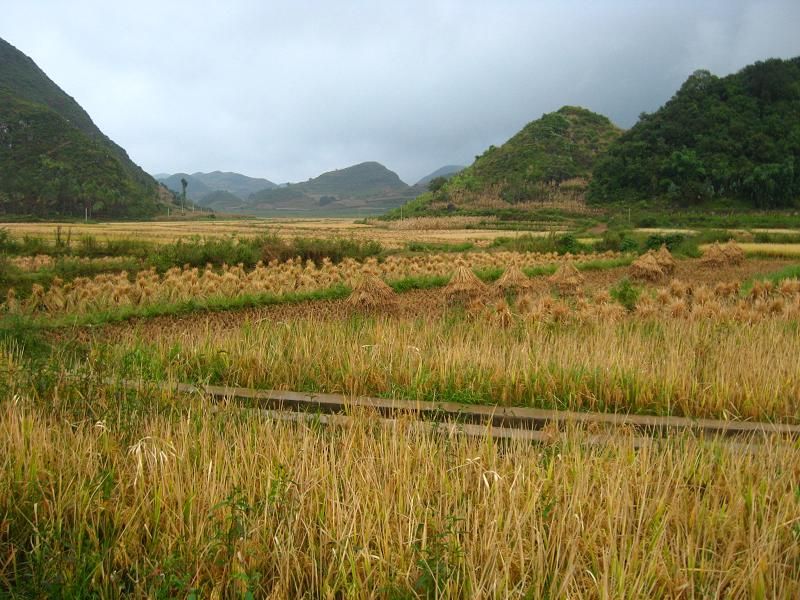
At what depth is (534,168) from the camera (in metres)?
65.1

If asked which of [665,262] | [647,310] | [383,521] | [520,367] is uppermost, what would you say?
[665,262]

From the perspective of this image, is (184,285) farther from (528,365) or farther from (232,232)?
(232,232)

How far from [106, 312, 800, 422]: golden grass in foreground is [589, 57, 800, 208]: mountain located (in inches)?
1918

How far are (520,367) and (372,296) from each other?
18.3ft

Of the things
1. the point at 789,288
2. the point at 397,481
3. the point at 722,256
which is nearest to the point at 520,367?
the point at 397,481

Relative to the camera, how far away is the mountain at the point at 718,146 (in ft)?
152

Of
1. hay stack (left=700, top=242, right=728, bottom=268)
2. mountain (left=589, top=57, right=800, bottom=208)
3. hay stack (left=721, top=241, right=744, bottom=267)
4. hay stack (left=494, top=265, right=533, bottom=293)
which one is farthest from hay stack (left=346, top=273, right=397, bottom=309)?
mountain (left=589, top=57, right=800, bottom=208)

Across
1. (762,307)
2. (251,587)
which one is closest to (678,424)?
(251,587)

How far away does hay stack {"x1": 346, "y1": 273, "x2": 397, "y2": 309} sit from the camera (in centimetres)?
997

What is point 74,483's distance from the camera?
2668 millimetres

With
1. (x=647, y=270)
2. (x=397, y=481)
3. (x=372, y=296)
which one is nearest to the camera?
(x=397, y=481)

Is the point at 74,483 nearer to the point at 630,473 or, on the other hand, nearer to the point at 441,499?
the point at 441,499

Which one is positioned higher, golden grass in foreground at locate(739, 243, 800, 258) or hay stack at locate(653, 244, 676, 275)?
golden grass in foreground at locate(739, 243, 800, 258)

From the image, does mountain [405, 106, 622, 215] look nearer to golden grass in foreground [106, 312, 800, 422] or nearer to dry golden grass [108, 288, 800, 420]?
dry golden grass [108, 288, 800, 420]
